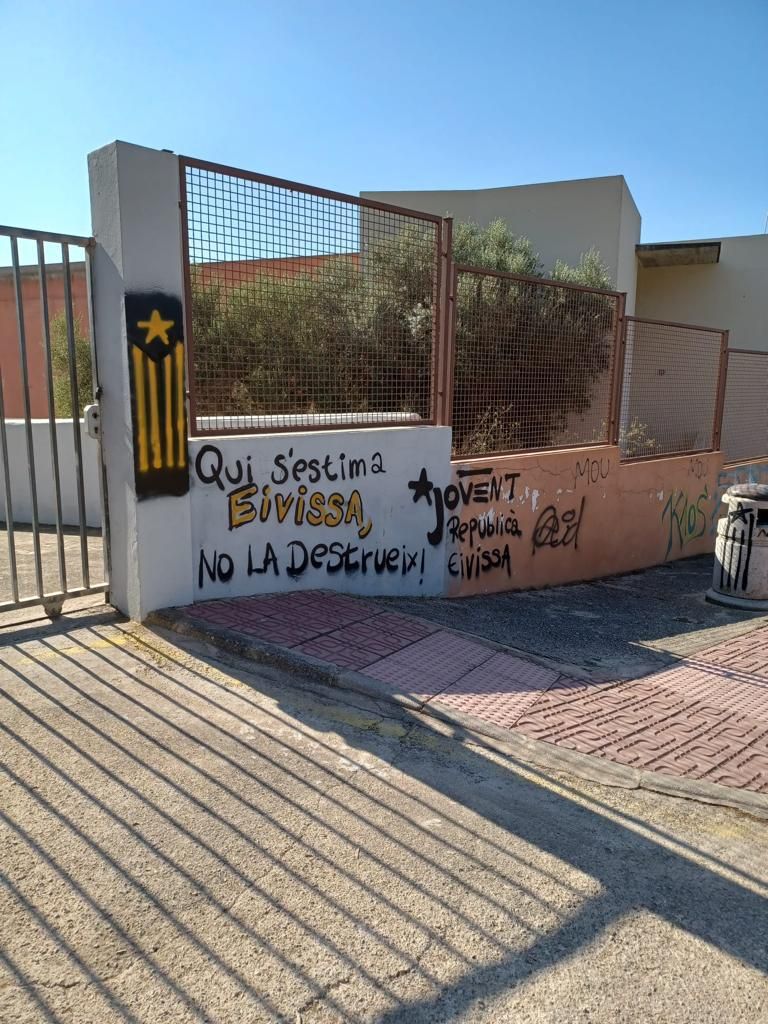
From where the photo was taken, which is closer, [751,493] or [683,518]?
[751,493]

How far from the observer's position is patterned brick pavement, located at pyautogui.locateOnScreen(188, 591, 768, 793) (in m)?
3.59

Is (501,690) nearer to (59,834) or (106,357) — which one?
(59,834)

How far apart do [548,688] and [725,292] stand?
15.1 meters

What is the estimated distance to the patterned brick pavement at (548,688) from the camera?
359 centimetres

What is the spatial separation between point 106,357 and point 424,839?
11.0 feet

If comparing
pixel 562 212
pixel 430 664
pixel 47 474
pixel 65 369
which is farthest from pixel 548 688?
pixel 562 212

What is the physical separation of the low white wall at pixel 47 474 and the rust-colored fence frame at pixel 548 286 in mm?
4044

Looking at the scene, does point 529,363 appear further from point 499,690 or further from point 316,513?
point 499,690

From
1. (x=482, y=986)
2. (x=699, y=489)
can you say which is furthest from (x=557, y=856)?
(x=699, y=489)

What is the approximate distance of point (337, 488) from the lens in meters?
5.58

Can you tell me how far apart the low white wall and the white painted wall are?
140 inches

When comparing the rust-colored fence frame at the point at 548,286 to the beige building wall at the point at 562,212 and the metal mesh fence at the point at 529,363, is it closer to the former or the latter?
the metal mesh fence at the point at 529,363

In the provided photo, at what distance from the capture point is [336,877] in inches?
98.4

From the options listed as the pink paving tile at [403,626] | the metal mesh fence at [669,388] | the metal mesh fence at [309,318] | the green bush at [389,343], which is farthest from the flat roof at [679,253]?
the pink paving tile at [403,626]
